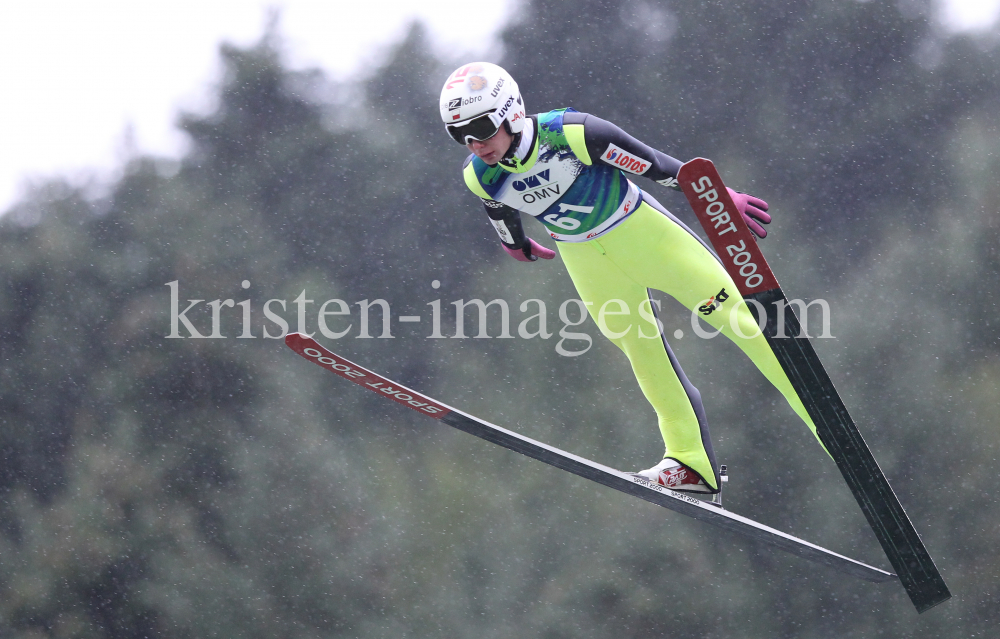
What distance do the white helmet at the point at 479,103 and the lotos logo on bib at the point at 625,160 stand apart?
33cm

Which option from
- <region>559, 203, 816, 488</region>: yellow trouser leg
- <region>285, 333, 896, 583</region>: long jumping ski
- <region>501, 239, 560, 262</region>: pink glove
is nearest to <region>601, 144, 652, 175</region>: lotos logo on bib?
<region>559, 203, 816, 488</region>: yellow trouser leg

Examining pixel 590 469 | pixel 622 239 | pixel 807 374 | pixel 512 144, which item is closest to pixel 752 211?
pixel 622 239

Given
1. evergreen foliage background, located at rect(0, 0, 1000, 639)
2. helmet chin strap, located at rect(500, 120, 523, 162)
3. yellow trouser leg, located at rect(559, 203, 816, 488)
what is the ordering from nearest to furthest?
1. helmet chin strap, located at rect(500, 120, 523, 162)
2. yellow trouser leg, located at rect(559, 203, 816, 488)
3. evergreen foliage background, located at rect(0, 0, 1000, 639)

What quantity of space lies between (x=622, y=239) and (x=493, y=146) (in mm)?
605

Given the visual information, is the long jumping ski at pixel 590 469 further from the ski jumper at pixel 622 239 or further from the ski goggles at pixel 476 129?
the ski goggles at pixel 476 129

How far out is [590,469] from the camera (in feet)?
12.4

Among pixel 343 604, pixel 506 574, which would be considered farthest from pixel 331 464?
pixel 506 574

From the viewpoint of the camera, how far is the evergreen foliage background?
31.4ft

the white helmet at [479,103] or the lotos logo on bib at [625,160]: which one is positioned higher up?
the white helmet at [479,103]

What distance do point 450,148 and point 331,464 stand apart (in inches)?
135

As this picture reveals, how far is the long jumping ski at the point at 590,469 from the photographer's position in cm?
377

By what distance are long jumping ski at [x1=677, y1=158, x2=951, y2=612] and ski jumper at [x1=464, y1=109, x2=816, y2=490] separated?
0.39 ft
